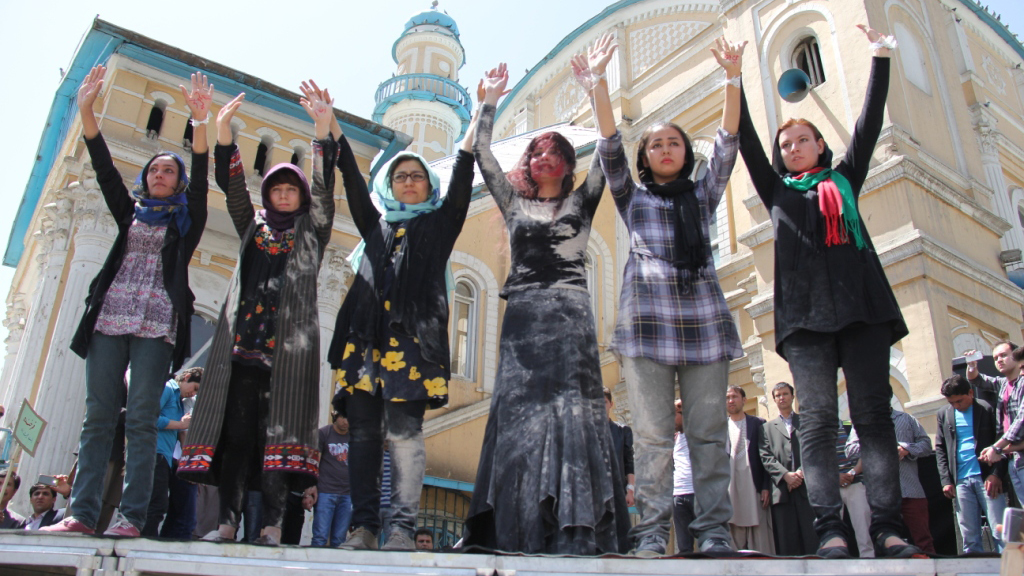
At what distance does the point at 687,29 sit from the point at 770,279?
8203mm

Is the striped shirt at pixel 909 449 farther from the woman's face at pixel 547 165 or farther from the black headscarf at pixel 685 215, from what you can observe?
the woman's face at pixel 547 165

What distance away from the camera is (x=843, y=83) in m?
11.2

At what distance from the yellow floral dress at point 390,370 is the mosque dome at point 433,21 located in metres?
A: 23.9

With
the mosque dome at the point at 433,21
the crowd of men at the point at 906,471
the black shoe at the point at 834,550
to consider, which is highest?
the mosque dome at the point at 433,21

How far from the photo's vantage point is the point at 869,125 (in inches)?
160

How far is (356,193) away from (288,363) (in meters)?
0.96

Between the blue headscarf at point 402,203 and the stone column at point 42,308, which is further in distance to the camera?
the stone column at point 42,308

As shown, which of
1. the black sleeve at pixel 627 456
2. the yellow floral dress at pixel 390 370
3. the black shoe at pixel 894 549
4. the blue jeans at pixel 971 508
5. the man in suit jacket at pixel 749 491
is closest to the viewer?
the black shoe at pixel 894 549

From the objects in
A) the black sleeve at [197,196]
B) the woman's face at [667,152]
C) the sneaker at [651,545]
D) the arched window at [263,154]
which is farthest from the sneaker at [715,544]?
the arched window at [263,154]

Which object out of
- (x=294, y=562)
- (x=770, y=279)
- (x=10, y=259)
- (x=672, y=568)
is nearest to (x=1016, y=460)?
(x=672, y=568)

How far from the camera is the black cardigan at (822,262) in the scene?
3682mm

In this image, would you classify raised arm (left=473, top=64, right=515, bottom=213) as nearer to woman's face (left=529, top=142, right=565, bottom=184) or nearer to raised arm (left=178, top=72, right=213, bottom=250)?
woman's face (left=529, top=142, right=565, bottom=184)

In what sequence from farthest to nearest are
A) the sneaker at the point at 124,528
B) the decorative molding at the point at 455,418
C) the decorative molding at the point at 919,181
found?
1. the decorative molding at the point at 455,418
2. the decorative molding at the point at 919,181
3. the sneaker at the point at 124,528

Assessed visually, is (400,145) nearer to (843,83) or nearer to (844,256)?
(843,83)
